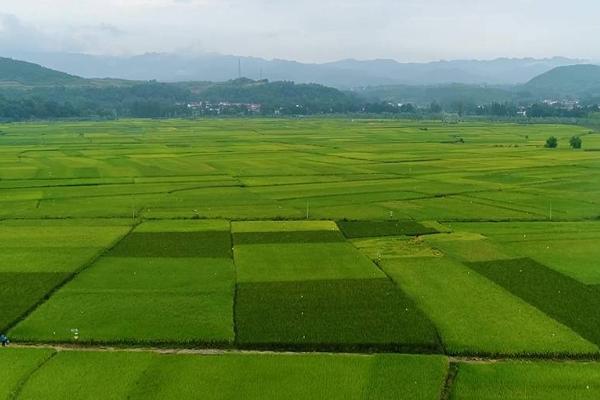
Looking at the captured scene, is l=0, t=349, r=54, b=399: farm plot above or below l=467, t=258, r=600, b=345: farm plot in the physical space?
below

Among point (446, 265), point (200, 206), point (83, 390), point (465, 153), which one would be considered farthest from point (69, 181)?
point (465, 153)

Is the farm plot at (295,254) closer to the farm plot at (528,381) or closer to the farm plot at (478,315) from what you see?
the farm plot at (478,315)

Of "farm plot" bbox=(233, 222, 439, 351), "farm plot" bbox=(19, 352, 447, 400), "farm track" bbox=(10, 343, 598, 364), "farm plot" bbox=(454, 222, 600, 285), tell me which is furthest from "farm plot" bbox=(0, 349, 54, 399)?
"farm plot" bbox=(454, 222, 600, 285)

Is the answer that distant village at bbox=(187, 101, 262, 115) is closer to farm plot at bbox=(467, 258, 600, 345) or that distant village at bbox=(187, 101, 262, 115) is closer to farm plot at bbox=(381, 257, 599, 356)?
farm plot at bbox=(467, 258, 600, 345)

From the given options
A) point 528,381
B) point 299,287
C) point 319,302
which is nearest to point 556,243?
point 299,287

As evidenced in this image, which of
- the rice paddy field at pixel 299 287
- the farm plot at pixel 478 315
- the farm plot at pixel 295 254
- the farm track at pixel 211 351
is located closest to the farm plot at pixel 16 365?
the rice paddy field at pixel 299 287

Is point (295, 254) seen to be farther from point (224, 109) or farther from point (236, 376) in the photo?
point (224, 109)

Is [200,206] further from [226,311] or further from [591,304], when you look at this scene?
[591,304]
